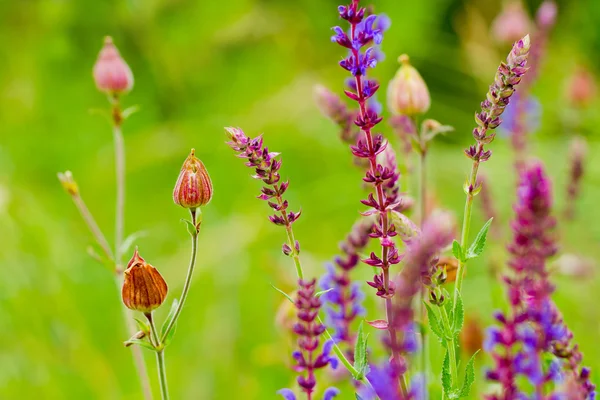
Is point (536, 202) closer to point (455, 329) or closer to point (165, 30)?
point (455, 329)

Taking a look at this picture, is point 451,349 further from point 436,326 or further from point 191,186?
point 191,186

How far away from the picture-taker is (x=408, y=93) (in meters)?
0.38

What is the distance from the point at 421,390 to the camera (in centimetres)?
32

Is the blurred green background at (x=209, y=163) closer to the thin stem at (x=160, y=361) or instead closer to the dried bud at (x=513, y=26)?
the dried bud at (x=513, y=26)

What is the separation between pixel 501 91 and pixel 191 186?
125mm

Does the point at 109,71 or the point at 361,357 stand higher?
the point at 109,71

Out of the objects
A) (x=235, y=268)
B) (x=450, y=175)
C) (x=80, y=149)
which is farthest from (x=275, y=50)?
(x=235, y=268)

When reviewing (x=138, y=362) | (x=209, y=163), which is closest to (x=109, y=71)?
(x=138, y=362)

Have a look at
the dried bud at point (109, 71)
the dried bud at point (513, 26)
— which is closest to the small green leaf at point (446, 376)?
the dried bud at point (109, 71)

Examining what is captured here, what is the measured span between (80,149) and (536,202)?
1.28 metres

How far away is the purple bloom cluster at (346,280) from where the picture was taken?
0.34m

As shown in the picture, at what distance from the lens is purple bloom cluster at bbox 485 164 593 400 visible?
0.22 metres

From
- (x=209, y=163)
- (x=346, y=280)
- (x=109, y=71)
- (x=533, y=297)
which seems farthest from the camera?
(x=209, y=163)

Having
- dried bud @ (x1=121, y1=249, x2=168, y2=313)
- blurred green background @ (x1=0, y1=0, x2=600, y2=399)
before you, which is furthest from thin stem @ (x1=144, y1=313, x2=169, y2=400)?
blurred green background @ (x1=0, y1=0, x2=600, y2=399)
